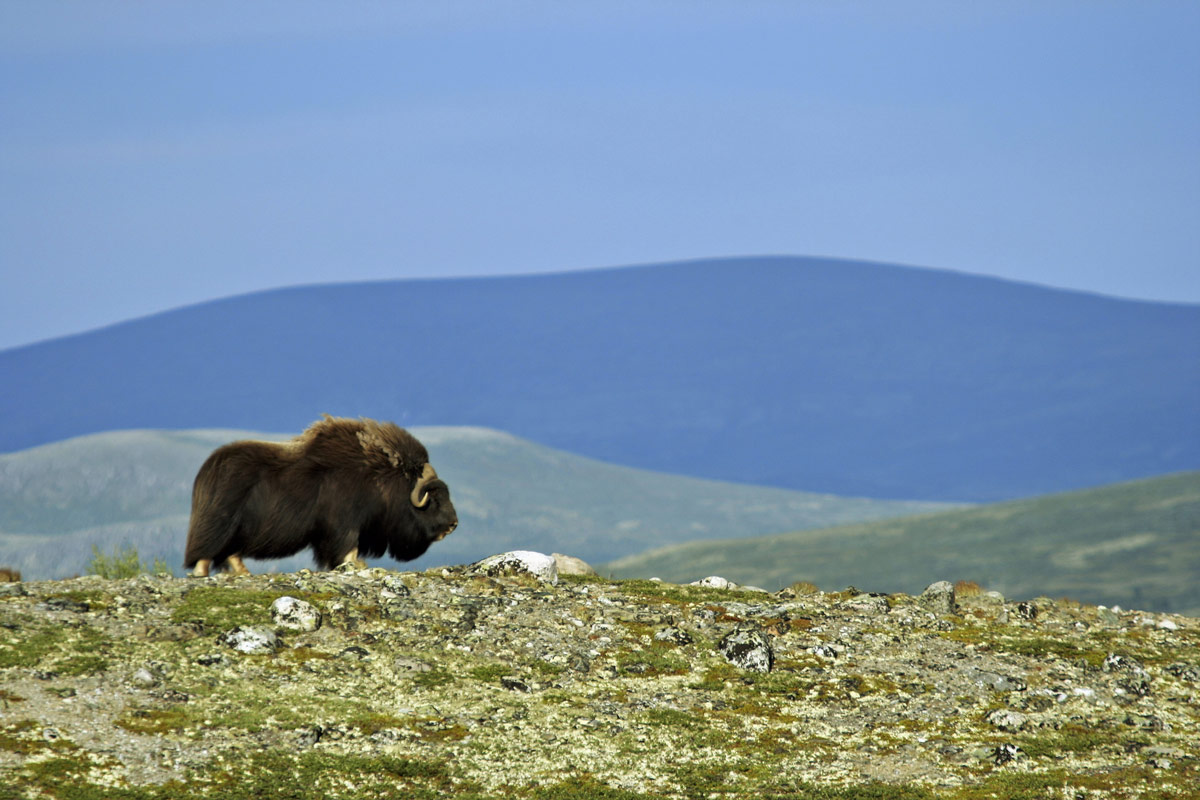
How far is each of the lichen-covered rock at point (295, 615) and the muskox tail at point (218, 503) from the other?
10.8 ft

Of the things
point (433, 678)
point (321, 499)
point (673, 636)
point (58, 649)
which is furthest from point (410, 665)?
point (321, 499)

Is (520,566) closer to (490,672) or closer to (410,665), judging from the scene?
(490,672)

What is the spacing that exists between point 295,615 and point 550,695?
12.6ft

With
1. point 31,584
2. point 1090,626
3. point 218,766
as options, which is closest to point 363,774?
point 218,766

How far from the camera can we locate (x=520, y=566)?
2314cm

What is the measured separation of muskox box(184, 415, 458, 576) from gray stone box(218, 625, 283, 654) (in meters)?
4.04

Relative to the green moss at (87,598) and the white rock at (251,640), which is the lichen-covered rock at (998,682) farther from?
the green moss at (87,598)

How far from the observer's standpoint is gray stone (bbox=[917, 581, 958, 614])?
920 inches

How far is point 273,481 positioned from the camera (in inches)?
881

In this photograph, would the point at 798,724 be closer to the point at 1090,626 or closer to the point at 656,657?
the point at 656,657

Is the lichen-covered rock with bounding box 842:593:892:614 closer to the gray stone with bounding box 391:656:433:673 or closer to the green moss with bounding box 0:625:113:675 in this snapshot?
the gray stone with bounding box 391:656:433:673

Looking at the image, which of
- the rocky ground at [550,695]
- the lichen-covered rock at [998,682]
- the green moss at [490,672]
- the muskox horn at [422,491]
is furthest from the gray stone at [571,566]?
the lichen-covered rock at [998,682]

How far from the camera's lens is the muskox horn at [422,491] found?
78.2 feet

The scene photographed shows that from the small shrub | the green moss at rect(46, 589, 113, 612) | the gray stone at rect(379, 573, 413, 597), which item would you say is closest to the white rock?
the green moss at rect(46, 589, 113, 612)
